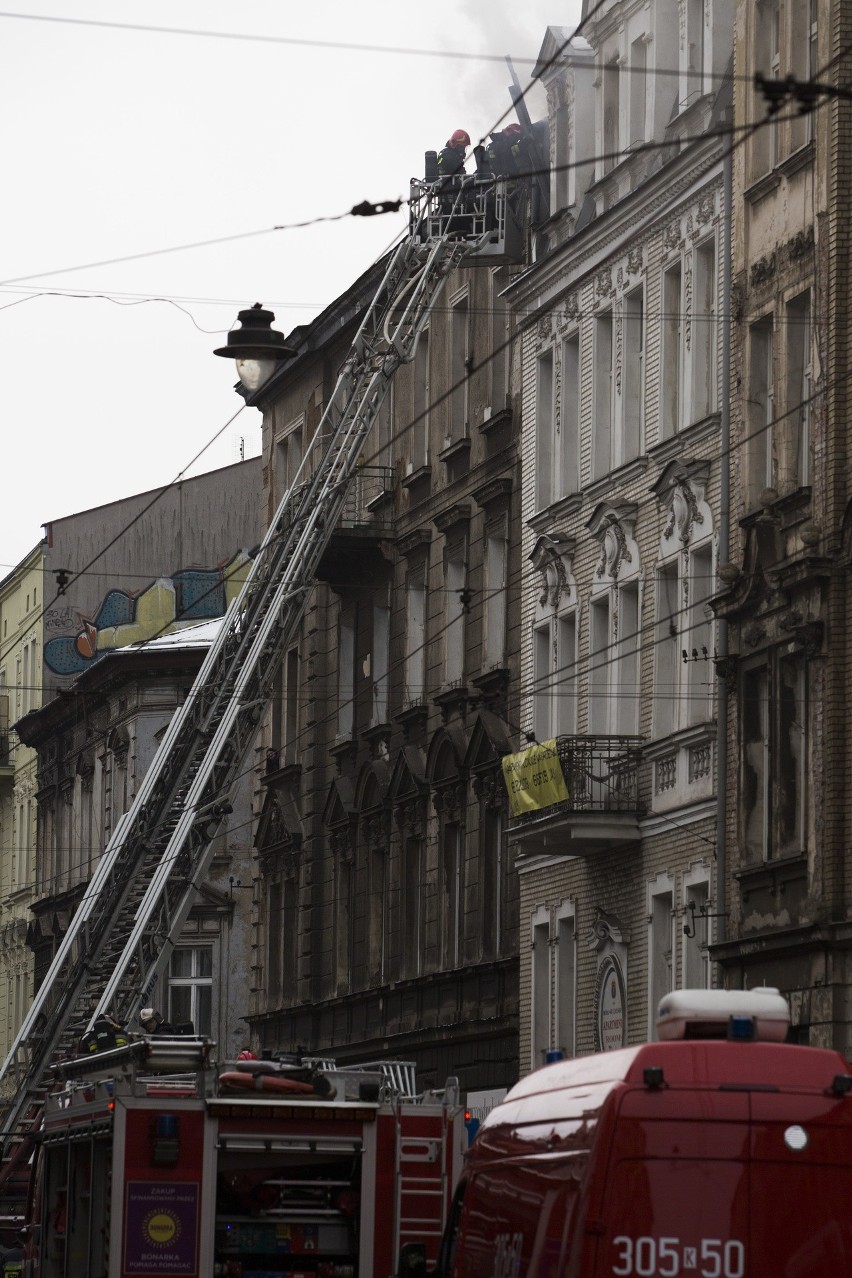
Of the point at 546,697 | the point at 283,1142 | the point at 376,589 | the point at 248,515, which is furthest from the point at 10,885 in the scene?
the point at 283,1142

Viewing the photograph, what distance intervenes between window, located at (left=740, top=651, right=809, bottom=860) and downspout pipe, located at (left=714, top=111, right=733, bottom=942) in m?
0.54

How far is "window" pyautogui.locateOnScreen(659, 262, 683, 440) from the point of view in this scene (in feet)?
99.3

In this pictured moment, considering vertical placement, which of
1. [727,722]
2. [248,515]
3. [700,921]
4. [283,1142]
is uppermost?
[248,515]

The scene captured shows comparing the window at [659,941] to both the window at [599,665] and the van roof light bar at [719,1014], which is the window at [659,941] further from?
the van roof light bar at [719,1014]

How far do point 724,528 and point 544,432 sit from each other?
6991 millimetres

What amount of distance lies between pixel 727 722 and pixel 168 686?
1230 inches

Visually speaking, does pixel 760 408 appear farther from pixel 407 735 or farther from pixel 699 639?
pixel 407 735

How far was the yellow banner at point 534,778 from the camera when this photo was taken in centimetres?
3038

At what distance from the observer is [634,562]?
31219mm

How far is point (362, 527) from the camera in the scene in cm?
4116

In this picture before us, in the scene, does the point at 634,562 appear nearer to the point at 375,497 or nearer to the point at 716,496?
the point at 716,496

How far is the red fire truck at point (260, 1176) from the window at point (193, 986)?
3620 centimetres

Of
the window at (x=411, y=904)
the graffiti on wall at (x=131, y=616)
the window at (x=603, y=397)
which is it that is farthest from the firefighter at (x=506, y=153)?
the graffiti on wall at (x=131, y=616)

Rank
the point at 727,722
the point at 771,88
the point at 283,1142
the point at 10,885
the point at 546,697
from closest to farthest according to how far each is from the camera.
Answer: the point at 771,88, the point at 283,1142, the point at 727,722, the point at 546,697, the point at 10,885
